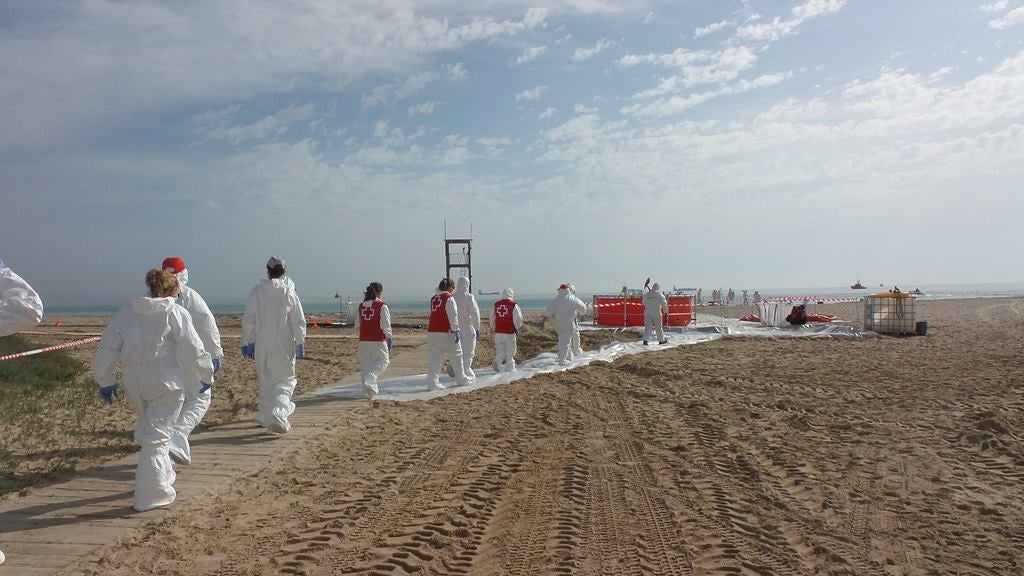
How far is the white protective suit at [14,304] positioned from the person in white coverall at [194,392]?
4.90 feet

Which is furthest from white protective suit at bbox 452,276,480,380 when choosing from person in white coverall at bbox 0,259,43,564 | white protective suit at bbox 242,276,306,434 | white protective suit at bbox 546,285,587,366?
person in white coverall at bbox 0,259,43,564

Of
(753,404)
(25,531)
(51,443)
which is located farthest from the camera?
(753,404)

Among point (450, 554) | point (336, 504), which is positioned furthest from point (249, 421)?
point (450, 554)

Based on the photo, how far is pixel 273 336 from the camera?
23.1 feet

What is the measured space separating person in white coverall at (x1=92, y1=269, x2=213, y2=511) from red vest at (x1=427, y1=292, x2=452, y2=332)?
5.63m

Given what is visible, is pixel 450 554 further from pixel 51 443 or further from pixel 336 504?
pixel 51 443

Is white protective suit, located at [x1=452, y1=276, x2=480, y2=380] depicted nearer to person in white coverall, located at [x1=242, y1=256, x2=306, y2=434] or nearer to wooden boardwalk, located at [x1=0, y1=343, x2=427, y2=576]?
wooden boardwalk, located at [x1=0, y1=343, x2=427, y2=576]

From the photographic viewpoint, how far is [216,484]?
16.8 feet

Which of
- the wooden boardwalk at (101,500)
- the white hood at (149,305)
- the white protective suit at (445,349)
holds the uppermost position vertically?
the white hood at (149,305)

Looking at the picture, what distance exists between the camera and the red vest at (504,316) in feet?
39.9

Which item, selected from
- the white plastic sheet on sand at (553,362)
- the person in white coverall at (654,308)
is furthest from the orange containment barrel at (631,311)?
the person in white coverall at (654,308)

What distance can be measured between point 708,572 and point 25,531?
4.24m

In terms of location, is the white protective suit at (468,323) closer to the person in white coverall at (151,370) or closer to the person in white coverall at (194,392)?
the person in white coverall at (194,392)

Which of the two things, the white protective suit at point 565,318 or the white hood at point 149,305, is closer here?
the white hood at point 149,305
